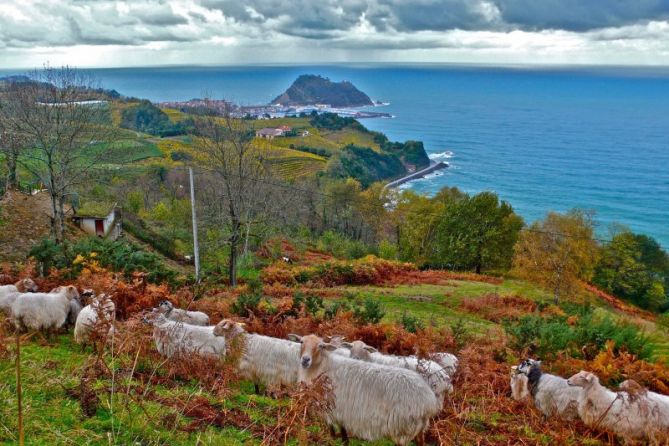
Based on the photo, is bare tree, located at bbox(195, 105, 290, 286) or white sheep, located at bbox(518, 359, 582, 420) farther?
bare tree, located at bbox(195, 105, 290, 286)

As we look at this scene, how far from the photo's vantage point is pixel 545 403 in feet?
31.7

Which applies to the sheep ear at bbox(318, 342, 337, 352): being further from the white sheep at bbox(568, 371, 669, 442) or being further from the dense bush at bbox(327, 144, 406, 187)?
the dense bush at bbox(327, 144, 406, 187)

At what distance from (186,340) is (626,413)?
810 cm

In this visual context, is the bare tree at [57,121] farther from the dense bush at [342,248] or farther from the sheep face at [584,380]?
the dense bush at [342,248]

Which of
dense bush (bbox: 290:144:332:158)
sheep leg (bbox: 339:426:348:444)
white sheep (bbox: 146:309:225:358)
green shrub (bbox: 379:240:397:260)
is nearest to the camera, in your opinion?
sheep leg (bbox: 339:426:348:444)

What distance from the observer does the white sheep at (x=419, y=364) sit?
28.7 ft

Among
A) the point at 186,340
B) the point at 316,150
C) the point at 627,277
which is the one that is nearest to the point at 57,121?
the point at 186,340

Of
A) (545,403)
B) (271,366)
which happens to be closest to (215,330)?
(271,366)

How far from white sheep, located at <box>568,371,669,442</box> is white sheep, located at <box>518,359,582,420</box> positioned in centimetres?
30

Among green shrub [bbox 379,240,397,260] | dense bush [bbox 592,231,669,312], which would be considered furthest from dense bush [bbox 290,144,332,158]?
green shrub [bbox 379,240,397,260]

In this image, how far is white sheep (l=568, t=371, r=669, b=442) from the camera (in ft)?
27.0

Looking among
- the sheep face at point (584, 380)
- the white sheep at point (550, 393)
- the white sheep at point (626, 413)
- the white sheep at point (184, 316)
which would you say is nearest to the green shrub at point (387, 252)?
the white sheep at point (184, 316)

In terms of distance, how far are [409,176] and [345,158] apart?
89.2ft

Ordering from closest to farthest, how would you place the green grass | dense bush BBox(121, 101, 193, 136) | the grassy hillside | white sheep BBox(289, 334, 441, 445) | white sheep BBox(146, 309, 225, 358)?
the green grass < the grassy hillside < white sheep BBox(289, 334, 441, 445) < white sheep BBox(146, 309, 225, 358) < dense bush BBox(121, 101, 193, 136)
